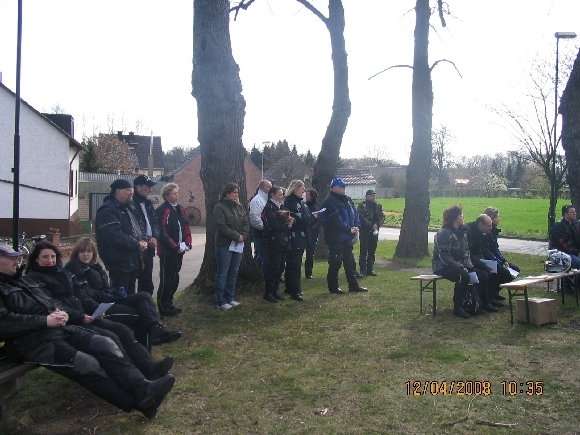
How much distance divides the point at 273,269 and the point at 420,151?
8.99 m

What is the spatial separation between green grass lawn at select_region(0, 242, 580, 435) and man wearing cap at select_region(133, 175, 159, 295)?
720mm

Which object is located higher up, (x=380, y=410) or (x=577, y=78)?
(x=577, y=78)

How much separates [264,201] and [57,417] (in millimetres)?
5186

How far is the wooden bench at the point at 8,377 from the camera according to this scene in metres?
4.11

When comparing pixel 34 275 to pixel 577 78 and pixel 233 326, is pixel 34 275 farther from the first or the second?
pixel 577 78

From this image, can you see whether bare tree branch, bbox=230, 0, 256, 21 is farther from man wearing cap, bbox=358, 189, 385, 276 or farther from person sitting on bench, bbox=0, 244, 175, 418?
person sitting on bench, bbox=0, 244, 175, 418

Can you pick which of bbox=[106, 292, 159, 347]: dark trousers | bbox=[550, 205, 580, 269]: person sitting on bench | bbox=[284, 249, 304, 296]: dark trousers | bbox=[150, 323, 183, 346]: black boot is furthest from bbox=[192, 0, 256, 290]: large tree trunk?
bbox=[550, 205, 580, 269]: person sitting on bench

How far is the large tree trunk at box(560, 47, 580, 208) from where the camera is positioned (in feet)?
33.5

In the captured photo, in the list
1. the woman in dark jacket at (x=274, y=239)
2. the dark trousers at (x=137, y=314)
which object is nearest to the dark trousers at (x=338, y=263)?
the woman in dark jacket at (x=274, y=239)

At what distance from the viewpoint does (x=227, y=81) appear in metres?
8.55

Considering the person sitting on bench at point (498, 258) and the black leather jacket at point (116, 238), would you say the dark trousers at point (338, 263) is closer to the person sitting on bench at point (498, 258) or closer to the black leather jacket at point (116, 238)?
the person sitting on bench at point (498, 258)

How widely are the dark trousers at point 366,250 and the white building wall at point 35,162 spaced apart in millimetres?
16097

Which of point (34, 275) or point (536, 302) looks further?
point (536, 302)

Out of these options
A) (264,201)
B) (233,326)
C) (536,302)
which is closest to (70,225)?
(264,201)
